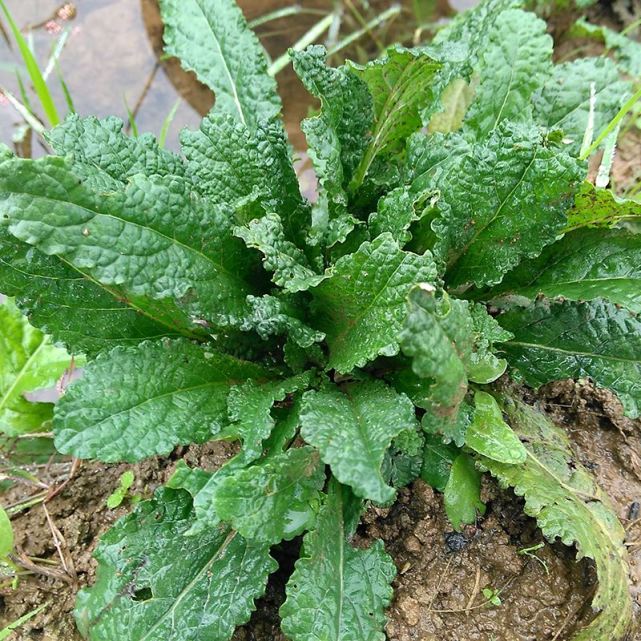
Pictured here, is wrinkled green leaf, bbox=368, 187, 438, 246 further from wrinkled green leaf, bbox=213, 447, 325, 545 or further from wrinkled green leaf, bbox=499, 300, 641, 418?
wrinkled green leaf, bbox=213, 447, 325, 545

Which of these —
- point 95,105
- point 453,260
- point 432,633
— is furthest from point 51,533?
point 95,105

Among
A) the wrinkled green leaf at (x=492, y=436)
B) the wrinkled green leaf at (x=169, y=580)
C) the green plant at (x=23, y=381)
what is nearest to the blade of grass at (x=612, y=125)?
the wrinkled green leaf at (x=492, y=436)

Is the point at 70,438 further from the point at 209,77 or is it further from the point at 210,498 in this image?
the point at 209,77

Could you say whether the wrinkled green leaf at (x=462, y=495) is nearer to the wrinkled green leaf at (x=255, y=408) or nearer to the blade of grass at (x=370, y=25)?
the wrinkled green leaf at (x=255, y=408)

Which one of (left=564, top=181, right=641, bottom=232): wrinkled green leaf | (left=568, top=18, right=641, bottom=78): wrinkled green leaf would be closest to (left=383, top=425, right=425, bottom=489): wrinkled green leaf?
(left=564, top=181, right=641, bottom=232): wrinkled green leaf

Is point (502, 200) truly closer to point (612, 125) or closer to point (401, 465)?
point (612, 125)

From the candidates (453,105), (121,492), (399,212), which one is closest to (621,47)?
(453,105)
